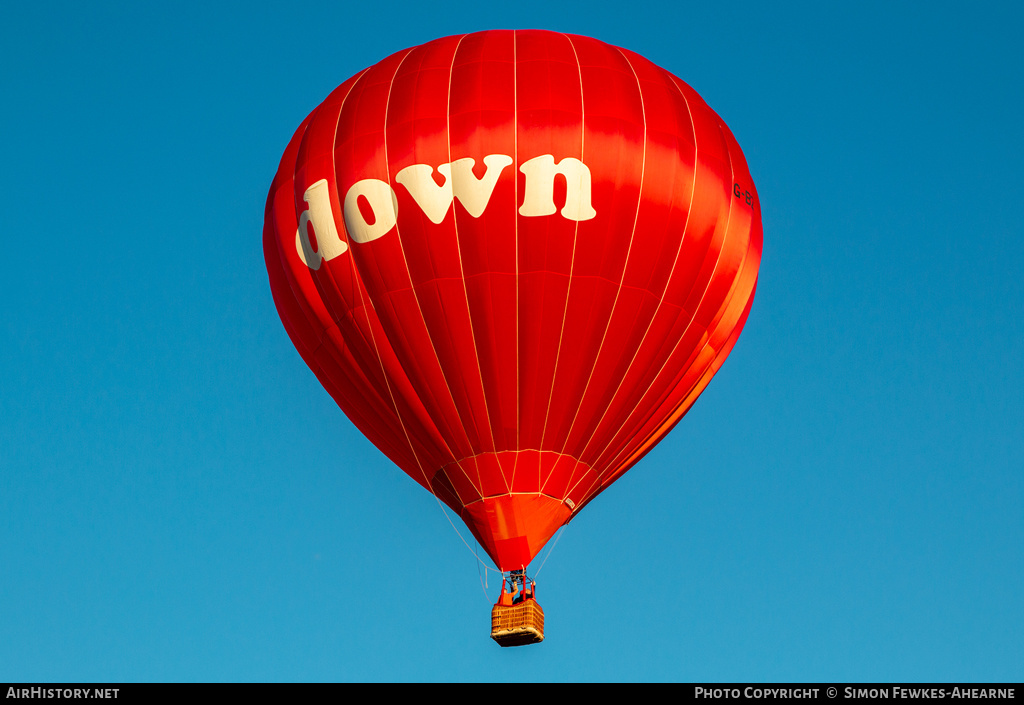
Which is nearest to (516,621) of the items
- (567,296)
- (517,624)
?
(517,624)

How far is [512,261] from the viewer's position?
19766 mm

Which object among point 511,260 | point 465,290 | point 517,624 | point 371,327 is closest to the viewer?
point 517,624

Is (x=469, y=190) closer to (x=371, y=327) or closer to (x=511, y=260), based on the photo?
(x=511, y=260)

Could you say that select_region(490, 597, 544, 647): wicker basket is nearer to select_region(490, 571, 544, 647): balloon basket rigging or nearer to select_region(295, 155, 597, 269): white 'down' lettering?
select_region(490, 571, 544, 647): balloon basket rigging

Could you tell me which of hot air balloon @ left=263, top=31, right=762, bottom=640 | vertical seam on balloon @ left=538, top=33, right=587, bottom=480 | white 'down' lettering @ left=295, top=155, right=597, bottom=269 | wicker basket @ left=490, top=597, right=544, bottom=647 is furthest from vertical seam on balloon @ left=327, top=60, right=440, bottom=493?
wicker basket @ left=490, top=597, right=544, bottom=647

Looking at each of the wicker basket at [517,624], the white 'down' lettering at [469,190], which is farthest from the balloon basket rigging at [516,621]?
the white 'down' lettering at [469,190]

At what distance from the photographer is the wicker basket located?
19.2m

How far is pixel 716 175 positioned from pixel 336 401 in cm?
536

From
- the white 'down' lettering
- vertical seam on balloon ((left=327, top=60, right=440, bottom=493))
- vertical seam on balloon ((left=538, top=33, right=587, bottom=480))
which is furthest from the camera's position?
vertical seam on balloon ((left=327, top=60, right=440, bottom=493))

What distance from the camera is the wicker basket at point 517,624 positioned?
19.2m

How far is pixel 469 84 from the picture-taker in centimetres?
2033

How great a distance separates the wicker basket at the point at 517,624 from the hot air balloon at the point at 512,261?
39 centimetres

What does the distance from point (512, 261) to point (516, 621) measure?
13.0 feet
